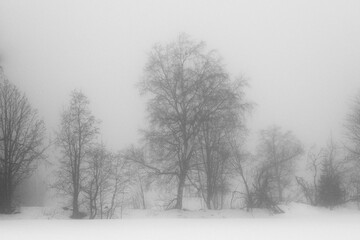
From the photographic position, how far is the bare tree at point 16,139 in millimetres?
21609

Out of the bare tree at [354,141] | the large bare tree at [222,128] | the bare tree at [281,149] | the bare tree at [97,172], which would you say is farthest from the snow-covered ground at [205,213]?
the bare tree at [281,149]

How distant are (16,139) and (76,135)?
3.38m

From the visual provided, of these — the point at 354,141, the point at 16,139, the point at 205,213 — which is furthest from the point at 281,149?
the point at 16,139

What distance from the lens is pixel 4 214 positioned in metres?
20.5

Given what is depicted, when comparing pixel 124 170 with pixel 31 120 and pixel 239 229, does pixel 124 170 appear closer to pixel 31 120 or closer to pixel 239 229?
pixel 31 120

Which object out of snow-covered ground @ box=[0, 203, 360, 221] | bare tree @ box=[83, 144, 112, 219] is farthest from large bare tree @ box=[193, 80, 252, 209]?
bare tree @ box=[83, 144, 112, 219]

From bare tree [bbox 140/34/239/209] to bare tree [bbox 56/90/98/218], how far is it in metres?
3.01

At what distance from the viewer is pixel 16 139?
22266 mm

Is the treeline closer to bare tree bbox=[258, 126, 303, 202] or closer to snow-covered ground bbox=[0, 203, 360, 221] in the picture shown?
snow-covered ground bbox=[0, 203, 360, 221]

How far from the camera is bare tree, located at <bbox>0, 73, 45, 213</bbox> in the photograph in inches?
851

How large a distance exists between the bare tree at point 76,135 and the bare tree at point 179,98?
301 centimetres

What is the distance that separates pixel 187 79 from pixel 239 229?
11.0 metres

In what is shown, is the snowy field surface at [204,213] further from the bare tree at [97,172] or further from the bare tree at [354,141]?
the bare tree at [354,141]

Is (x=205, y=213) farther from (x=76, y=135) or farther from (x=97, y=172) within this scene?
(x=76, y=135)
